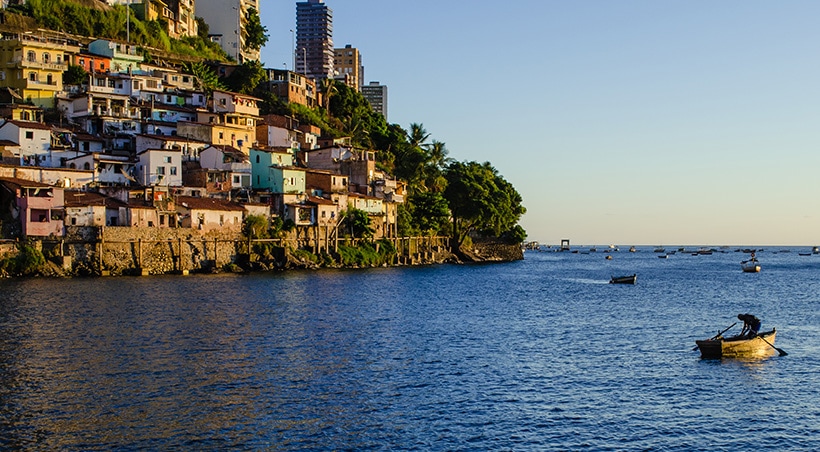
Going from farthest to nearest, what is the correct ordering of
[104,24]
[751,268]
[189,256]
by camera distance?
[751,268]
[104,24]
[189,256]

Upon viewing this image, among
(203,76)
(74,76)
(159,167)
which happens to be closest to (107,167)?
(159,167)

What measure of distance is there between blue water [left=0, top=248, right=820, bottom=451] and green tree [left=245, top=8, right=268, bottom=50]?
105 m

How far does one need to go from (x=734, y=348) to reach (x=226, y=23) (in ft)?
480

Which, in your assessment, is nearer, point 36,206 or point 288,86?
point 36,206

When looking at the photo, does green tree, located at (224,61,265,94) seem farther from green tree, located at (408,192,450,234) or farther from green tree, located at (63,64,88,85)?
green tree, located at (408,192,450,234)

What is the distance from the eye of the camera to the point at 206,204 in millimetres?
97938

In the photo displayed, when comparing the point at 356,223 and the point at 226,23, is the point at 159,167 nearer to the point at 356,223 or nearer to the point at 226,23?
the point at 356,223

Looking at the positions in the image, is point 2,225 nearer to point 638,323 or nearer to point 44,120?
point 44,120

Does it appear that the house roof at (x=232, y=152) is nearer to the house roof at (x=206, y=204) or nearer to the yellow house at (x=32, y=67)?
the house roof at (x=206, y=204)

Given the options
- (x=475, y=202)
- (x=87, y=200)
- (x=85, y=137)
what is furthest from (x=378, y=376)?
(x=475, y=202)

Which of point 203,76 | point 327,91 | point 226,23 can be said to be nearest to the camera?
point 203,76

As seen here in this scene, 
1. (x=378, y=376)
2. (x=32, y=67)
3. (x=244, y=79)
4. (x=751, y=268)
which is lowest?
(x=378, y=376)

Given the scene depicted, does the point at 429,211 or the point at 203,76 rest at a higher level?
the point at 203,76

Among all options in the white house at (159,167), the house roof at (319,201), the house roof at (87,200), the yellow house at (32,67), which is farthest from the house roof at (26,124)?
the house roof at (319,201)
